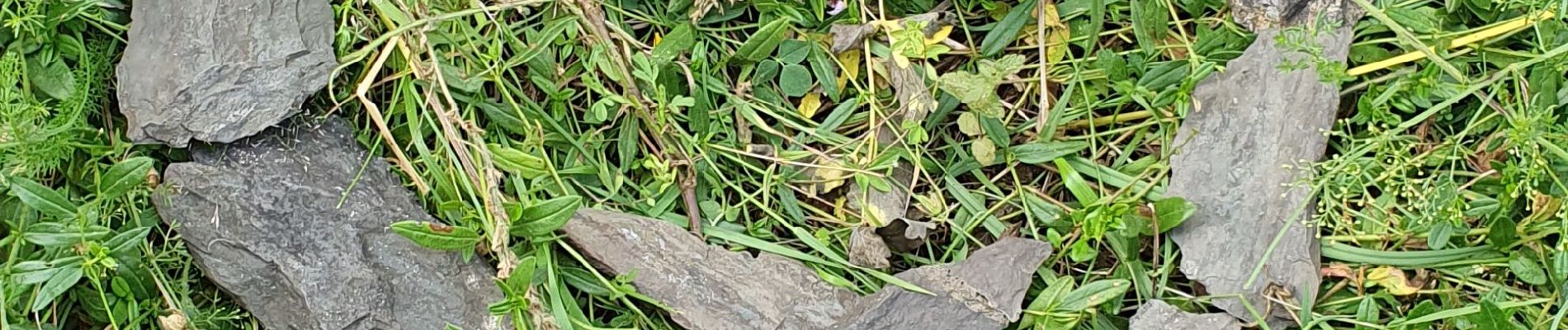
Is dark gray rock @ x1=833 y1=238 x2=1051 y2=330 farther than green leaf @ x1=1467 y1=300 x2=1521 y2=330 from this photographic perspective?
Yes

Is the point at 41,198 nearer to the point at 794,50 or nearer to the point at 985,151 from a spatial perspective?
the point at 794,50

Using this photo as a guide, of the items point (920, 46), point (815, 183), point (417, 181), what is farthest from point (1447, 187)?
point (417, 181)

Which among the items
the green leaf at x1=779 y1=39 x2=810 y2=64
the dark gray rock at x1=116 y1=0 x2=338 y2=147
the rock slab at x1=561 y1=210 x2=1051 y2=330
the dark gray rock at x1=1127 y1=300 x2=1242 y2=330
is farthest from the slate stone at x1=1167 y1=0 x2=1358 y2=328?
the dark gray rock at x1=116 y1=0 x2=338 y2=147

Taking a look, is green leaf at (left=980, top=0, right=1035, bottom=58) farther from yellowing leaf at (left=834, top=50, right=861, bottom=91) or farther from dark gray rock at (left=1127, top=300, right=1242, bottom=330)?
dark gray rock at (left=1127, top=300, right=1242, bottom=330)

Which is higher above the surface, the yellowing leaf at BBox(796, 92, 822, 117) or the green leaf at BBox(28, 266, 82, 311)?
the yellowing leaf at BBox(796, 92, 822, 117)

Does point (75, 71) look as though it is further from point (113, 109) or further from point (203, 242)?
point (203, 242)

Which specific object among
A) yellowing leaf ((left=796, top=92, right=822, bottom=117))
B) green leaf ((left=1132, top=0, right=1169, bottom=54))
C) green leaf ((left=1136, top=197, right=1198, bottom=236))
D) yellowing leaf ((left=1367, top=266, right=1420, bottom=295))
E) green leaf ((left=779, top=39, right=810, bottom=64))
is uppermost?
green leaf ((left=1132, top=0, right=1169, bottom=54))

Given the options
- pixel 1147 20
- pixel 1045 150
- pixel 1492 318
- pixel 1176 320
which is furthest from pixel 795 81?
pixel 1492 318
